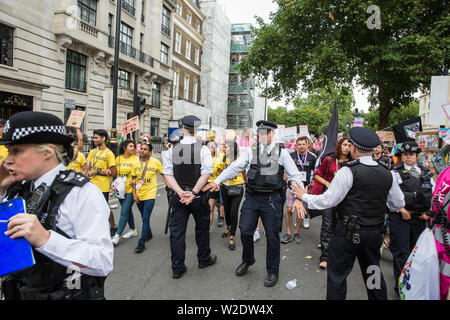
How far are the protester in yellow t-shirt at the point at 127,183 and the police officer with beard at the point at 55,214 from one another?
142 inches

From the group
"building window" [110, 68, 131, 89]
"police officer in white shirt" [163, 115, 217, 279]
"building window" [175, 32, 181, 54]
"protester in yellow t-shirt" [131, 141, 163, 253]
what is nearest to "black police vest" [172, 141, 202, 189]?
"police officer in white shirt" [163, 115, 217, 279]

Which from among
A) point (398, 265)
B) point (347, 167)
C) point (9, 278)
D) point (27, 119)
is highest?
point (27, 119)

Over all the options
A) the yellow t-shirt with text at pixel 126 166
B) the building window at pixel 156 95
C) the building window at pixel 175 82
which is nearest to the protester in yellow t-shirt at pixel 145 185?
the yellow t-shirt with text at pixel 126 166

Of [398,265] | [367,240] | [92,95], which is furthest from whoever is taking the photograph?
[92,95]

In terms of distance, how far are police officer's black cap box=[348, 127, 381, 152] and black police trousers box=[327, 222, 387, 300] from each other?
785 mm

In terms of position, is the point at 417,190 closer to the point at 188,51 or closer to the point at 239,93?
the point at 188,51

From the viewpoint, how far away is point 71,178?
151cm

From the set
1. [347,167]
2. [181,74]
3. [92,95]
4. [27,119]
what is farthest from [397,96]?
[181,74]

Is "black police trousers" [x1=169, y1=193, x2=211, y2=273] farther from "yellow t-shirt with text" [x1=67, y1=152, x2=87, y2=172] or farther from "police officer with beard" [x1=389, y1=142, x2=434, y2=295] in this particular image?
"police officer with beard" [x1=389, y1=142, x2=434, y2=295]

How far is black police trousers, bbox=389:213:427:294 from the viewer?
3.48 metres

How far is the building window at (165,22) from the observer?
25.4 metres

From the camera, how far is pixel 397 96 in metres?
13.0
